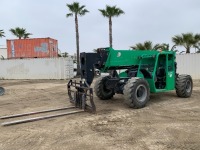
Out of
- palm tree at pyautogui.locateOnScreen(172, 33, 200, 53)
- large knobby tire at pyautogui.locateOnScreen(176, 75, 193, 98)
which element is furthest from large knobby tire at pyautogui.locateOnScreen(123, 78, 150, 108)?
palm tree at pyautogui.locateOnScreen(172, 33, 200, 53)

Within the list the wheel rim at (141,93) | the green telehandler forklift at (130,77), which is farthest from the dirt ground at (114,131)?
the green telehandler forklift at (130,77)

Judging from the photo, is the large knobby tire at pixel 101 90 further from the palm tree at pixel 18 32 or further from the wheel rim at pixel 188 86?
the palm tree at pixel 18 32

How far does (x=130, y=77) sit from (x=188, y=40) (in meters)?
18.2

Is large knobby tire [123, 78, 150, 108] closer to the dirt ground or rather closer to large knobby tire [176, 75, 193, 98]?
the dirt ground

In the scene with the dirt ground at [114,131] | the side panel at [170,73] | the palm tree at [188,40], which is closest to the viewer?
the dirt ground at [114,131]

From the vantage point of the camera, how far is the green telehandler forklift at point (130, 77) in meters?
7.87

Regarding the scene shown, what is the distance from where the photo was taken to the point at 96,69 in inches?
328

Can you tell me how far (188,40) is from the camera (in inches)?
990

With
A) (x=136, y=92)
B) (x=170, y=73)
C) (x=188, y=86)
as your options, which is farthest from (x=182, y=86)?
(x=136, y=92)

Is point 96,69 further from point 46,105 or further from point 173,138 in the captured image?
point 173,138

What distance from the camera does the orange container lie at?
27281 mm

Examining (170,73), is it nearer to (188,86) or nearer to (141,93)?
(188,86)

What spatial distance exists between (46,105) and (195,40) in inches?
789

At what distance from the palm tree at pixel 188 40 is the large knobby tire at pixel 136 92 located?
1868 cm
